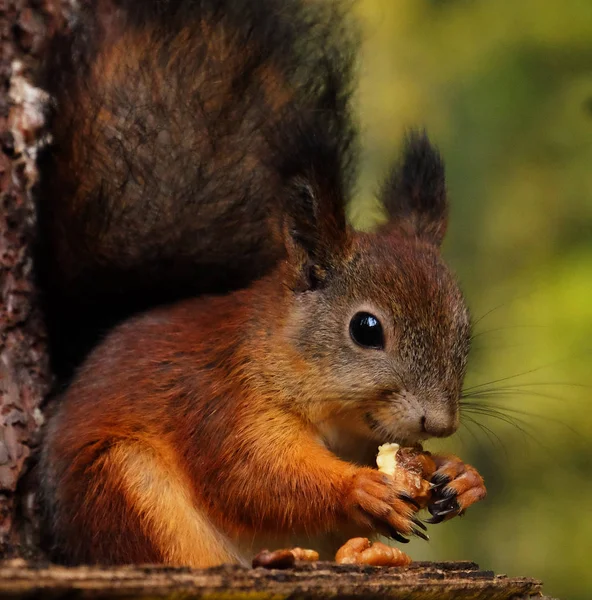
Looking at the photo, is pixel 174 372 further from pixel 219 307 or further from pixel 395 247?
pixel 395 247

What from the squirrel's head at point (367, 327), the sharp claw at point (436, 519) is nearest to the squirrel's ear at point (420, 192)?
the squirrel's head at point (367, 327)

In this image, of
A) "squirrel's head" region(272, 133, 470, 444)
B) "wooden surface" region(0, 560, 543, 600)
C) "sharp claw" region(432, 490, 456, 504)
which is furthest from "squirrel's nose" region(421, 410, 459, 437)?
"wooden surface" region(0, 560, 543, 600)

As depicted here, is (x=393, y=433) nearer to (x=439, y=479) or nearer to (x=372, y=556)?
(x=439, y=479)

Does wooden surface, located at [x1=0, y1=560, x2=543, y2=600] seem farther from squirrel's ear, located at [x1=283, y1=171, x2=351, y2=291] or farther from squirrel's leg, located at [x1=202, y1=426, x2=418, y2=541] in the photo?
squirrel's ear, located at [x1=283, y1=171, x2=351, y2=291]

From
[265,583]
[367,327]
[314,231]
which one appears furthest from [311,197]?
[265,583]

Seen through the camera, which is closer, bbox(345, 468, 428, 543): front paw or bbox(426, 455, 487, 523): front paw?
bbox(345, 468, 428, 543): front paw

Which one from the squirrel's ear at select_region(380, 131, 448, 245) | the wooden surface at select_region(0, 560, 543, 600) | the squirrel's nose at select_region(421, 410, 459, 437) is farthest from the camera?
the squirrel's ear at select_region(380, 131, 448, 245)
